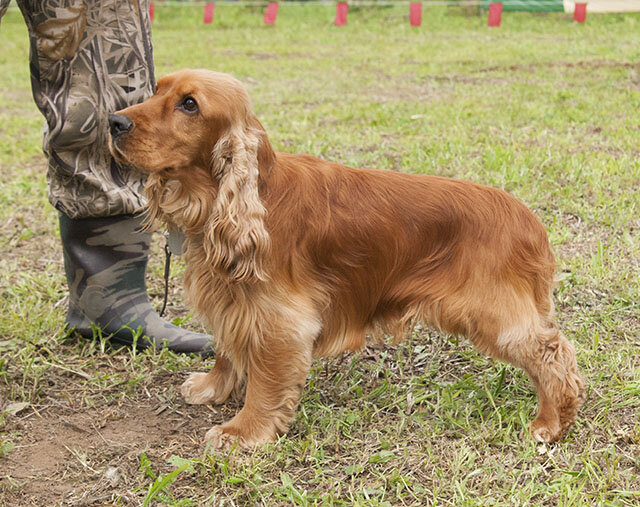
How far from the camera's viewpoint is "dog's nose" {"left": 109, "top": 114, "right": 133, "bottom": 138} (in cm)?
231

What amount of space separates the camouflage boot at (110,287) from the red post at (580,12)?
1305 cm

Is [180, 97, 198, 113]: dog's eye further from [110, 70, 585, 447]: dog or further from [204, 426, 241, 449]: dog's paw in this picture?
[204, 426, 241, 449]: dog's paw

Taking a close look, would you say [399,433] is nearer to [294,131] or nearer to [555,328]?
[555,328]

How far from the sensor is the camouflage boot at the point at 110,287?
10.8 ft

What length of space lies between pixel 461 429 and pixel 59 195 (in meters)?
1.94

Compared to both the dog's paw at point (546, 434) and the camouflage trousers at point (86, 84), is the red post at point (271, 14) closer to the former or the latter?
the camouflage trousers at point (86, 84)

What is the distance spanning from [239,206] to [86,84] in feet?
3.61

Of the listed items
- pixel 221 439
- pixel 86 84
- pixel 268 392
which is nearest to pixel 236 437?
pixel 221 439

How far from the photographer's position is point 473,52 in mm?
11055

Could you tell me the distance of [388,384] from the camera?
3.02 m

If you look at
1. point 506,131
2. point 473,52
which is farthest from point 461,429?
point 473,52

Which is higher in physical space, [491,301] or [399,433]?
[491,301]

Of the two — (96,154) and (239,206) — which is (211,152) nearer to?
(239,206)

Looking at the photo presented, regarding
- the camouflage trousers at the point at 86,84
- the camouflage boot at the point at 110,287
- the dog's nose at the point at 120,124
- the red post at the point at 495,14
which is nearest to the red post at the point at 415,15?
the red post at the point at 495,14
